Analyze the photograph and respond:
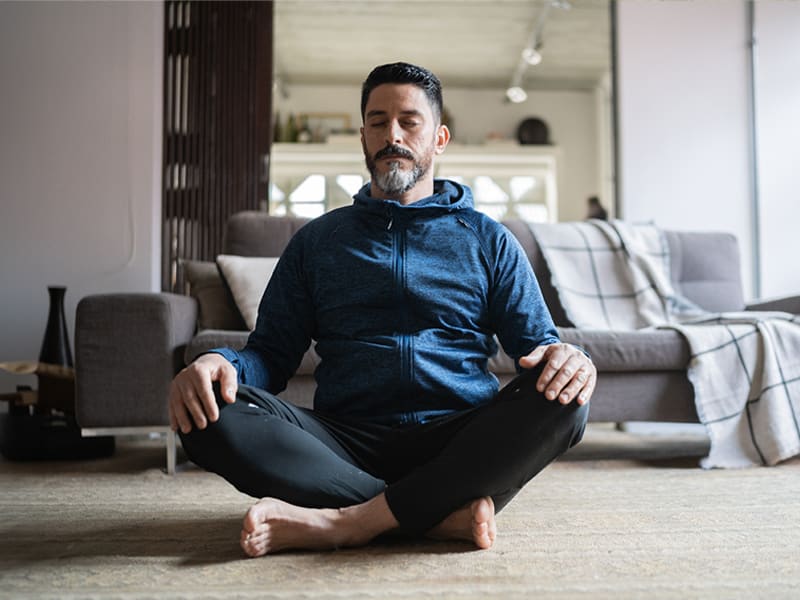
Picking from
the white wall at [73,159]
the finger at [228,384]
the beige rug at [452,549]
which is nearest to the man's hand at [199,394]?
the finger at [228,384]

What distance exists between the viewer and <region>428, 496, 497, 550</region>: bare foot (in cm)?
129

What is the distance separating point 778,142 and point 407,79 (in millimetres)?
3118

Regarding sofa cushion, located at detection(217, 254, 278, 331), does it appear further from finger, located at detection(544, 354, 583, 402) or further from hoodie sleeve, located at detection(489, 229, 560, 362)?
finger, located at detection(544, 354, 583, 402)

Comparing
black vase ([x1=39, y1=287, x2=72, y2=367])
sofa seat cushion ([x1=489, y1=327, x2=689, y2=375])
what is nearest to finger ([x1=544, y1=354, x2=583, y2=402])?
sofa seat cushion ([x1=489, y1=327, x2=689, y2=375])

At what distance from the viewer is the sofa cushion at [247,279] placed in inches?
102

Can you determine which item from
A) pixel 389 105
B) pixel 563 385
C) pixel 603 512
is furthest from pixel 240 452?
pixel 603 512

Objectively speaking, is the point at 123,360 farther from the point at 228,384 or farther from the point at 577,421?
the point at 577,421

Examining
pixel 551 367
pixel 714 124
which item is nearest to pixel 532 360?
pixel 551 367

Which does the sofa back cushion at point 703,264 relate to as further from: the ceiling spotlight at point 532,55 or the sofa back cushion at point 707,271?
the ceiling spotlight at point 532,55

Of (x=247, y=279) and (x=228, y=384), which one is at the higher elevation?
(x=247, y=279)

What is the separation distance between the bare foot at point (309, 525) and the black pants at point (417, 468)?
1.0 inches

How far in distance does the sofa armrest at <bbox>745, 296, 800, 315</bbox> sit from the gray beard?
5.97 ft

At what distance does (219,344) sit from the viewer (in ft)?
7.69

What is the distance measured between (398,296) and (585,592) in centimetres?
63
